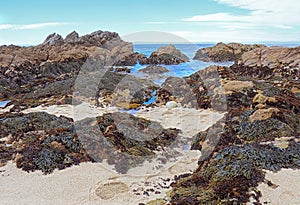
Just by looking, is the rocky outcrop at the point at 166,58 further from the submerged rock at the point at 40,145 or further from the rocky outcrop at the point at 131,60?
the submerged rock at the point at 40,145

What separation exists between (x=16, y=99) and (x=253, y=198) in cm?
1767

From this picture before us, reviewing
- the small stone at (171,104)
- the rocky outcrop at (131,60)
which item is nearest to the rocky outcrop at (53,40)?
the rocky outcrop at (131,60)

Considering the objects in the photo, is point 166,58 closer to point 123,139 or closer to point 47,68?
point 47,68

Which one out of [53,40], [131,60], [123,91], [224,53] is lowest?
[123,91]

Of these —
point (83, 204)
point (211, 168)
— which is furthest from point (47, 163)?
point (211, 168)

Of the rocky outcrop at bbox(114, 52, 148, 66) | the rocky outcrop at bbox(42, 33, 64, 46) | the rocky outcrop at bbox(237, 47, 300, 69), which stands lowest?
the rocky outcrop at bbox(114, 52, 148, 66)

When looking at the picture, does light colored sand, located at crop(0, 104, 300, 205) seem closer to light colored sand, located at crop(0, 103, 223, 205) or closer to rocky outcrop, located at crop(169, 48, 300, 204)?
light colored sand, located at crop(0, 103, 223, 205)

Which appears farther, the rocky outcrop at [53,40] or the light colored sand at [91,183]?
the rocky outcrop at [53,40]

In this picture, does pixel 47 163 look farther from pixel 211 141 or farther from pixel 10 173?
pixel 211 141

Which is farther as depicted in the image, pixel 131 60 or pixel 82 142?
pixel 131 60

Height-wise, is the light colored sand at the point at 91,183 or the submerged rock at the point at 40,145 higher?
the submerged rock at the point at 40,145

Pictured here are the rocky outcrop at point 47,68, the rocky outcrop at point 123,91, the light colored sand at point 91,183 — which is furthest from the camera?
the rocky outcrop at point 47,68

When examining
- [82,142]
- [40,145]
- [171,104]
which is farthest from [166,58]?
[40,145]

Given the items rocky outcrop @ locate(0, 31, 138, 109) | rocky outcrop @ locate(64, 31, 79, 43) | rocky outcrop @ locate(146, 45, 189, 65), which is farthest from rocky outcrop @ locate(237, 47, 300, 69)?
rocky outcrop @ locate(64, 31, 79, 43)
